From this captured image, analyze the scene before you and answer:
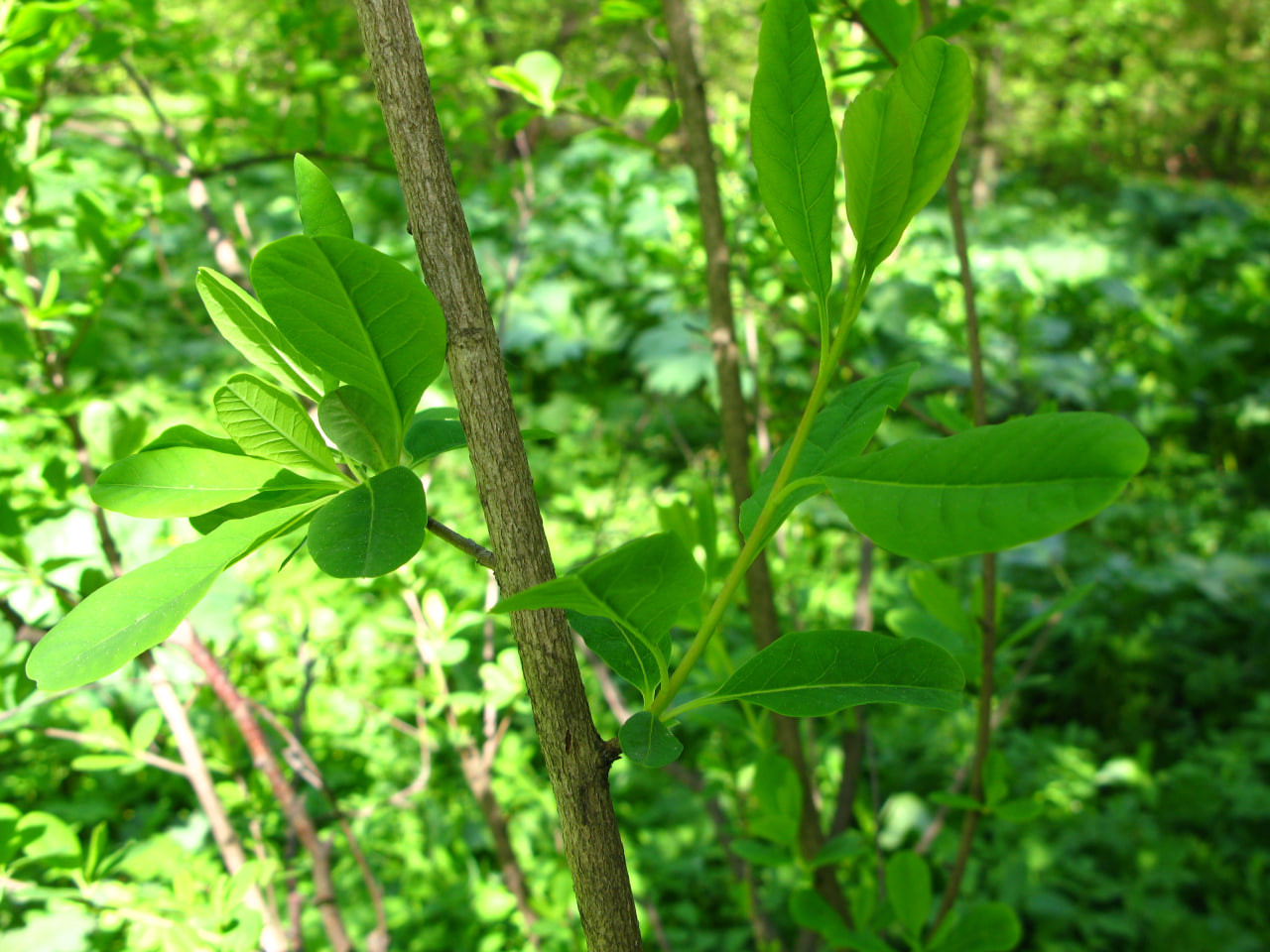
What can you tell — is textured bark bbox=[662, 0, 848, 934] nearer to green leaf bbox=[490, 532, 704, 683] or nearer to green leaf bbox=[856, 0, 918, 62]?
green leaf bbox=[856, 0, 918, 62]

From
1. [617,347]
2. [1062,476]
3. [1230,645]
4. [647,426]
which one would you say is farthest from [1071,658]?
[1062,476]

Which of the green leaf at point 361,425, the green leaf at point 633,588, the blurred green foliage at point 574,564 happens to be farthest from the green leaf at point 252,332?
the blurred green foliage at point 574,564

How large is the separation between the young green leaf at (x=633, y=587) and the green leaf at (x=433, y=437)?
12cm

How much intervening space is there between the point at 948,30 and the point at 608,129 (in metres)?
0.35

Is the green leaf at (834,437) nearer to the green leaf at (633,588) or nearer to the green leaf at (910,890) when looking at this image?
the green leaf at (633,588)

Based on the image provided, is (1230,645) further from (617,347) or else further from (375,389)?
(375,389)

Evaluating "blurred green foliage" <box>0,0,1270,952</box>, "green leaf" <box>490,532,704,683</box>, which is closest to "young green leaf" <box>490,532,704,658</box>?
"green leaf" <box>490,532,704,683</box>

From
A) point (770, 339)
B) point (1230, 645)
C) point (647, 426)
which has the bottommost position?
point (1230, 645)

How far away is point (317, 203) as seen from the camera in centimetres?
33

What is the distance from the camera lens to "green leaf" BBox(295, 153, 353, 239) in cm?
33

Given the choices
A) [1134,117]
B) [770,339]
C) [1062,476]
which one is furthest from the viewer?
[1134,117]

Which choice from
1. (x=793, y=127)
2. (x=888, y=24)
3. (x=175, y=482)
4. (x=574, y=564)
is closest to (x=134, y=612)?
(x=175, y=482)

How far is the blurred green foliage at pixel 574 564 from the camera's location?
0.88 m

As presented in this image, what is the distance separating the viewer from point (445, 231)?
344 mm
